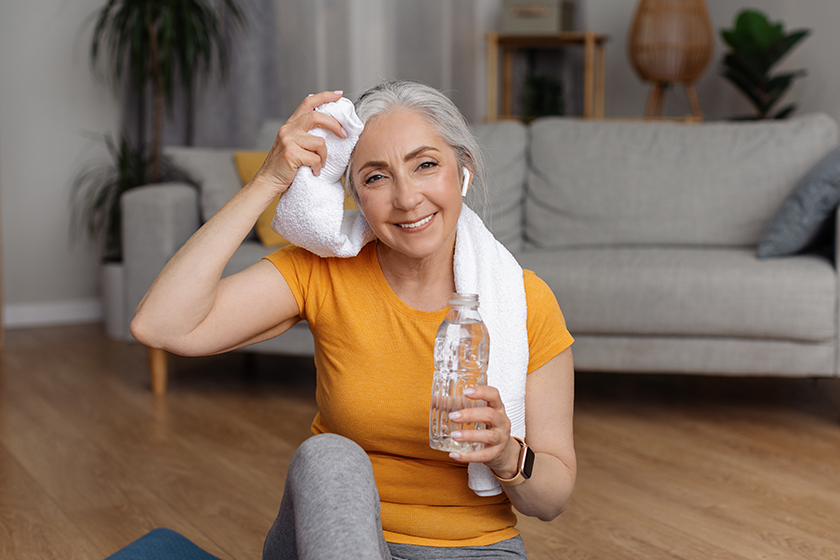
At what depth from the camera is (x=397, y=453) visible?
1149 mm

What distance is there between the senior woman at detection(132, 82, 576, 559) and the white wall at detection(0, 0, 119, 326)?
133 inches

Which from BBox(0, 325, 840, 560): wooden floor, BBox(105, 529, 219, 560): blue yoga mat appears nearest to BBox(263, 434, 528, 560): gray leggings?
BBox(105, 529, 219, 560): blue yoga mat

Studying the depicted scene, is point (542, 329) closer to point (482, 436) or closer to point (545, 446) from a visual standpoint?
point (545, 446)

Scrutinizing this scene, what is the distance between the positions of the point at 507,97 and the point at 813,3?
62.2 inches

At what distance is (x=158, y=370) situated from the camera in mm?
2861

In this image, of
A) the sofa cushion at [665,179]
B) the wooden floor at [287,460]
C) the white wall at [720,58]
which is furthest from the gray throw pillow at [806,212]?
the white wall at [720,58]

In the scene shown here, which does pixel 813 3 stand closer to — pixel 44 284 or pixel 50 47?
pixel 50 47

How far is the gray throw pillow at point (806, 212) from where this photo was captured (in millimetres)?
2406

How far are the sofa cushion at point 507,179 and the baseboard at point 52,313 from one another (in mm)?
2379

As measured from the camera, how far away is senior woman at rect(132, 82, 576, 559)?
Result: 110cm

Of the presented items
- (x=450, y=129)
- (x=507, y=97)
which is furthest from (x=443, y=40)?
(x=450, y=129)

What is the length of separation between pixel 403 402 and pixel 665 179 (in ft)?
6.67

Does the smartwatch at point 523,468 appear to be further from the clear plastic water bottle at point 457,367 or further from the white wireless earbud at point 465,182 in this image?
the white wireless earbud at point 465,182

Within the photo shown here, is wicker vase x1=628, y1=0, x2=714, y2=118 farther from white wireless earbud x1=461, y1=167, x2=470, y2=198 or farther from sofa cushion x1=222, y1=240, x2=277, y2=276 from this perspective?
white wireless earbud x1=461, y1=167, x2=470, y2=198
